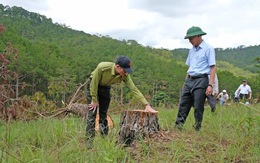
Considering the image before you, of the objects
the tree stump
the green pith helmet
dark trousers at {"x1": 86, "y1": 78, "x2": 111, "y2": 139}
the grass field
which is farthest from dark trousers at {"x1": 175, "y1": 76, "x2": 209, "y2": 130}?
dark trousers at {"x1": 86, "y1": 78, "x2": 111, "y2": 139}

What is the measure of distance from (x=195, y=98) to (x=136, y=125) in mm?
952

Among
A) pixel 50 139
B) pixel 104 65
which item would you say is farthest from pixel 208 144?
pixel 50 139

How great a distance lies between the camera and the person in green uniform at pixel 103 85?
3.69 metres

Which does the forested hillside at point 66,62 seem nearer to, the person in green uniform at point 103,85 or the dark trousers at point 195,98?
the person in green uniform at point 103,85

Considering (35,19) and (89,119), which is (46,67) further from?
(35,19)

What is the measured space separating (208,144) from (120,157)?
3.37ft

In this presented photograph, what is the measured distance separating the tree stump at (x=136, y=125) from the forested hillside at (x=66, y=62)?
3.47 meters

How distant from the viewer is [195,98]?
417cm

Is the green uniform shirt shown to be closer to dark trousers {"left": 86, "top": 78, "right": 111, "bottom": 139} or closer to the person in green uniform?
the person in green uniform

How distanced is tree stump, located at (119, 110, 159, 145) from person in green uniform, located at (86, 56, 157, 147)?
138 mm

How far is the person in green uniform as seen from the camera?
12.1 ft

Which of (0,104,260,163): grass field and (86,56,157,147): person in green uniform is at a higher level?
(86,56,157,147): person in green uniform

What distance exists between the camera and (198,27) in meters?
4.14

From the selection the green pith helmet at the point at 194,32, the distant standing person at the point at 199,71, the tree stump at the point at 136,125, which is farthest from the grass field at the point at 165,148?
the green pith helmet at the point at 194,32
